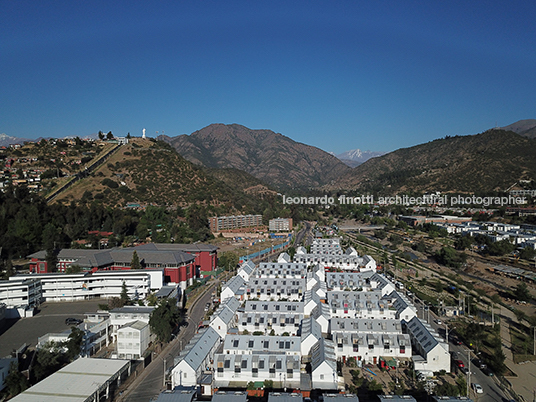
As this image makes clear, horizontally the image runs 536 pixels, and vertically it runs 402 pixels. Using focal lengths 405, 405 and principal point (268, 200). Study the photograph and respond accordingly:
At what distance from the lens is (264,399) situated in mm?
12180

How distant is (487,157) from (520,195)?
20.7 metres

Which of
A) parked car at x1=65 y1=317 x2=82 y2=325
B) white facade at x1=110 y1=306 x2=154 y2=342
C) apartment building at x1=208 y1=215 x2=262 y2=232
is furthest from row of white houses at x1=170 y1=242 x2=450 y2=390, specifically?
apartment building at x1=208 y1=215 x2=262 y2=232

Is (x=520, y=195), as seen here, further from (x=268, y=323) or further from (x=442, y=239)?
(x=268, y=323)

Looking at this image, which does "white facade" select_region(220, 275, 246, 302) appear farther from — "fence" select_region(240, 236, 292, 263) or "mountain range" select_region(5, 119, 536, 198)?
"mountain range" select_region(5, 119, 536, 198)

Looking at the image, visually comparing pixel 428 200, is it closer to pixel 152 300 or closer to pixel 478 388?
pixel 152 300

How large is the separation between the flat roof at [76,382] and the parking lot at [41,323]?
4.42m

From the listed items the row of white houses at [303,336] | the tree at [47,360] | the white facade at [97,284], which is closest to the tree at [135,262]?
the white facade at [97,284]

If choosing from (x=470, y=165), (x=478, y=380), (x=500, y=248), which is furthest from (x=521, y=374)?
(x=470, y=165)

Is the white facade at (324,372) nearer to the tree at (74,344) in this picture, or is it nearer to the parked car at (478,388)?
the parked car at (478,388)

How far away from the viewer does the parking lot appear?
16734 mm

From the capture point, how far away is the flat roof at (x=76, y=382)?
11.3 metres

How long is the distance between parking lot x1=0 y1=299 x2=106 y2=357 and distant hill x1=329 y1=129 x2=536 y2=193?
72.1 m

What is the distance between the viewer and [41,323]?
19.0 meters

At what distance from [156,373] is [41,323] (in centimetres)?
806
